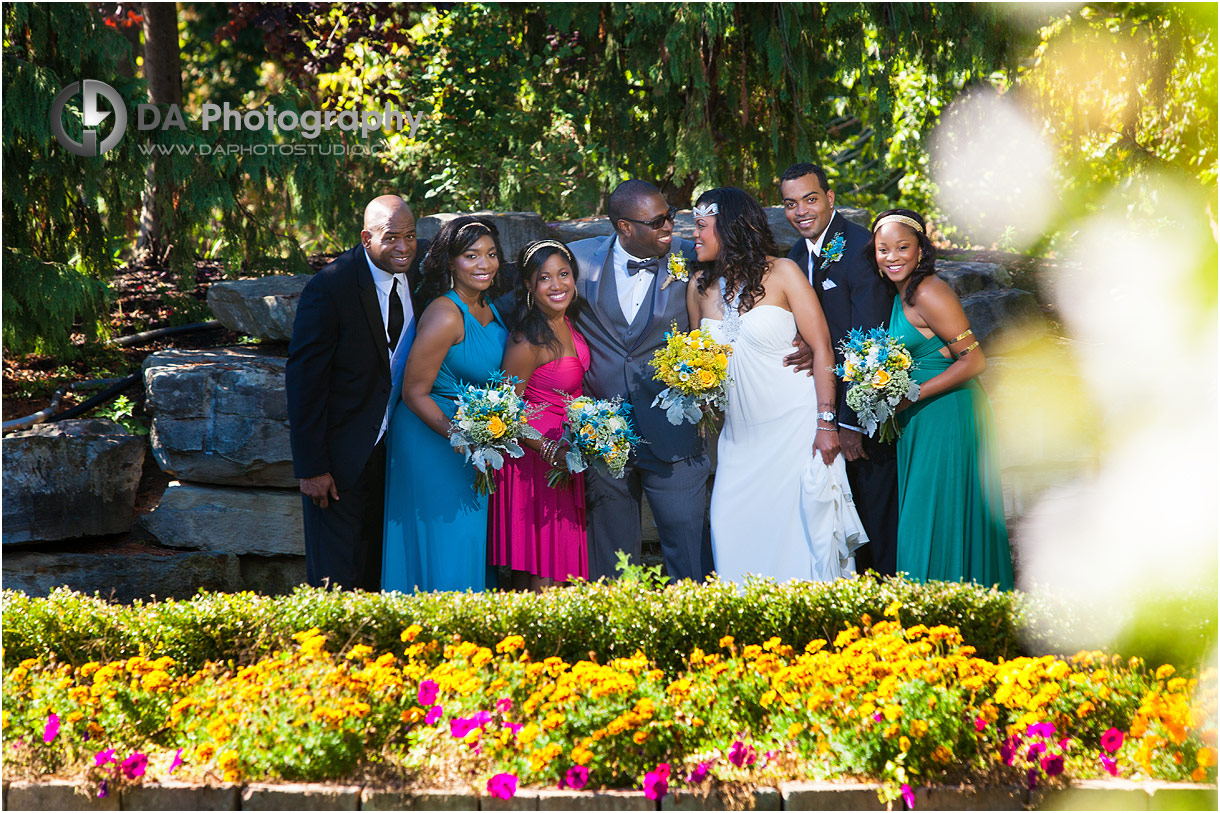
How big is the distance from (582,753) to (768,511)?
2200 mm

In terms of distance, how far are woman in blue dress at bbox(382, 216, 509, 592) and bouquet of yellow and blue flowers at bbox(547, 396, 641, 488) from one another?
50 cm

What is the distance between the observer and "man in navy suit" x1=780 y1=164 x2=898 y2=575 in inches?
206

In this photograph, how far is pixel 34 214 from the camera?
287 inches

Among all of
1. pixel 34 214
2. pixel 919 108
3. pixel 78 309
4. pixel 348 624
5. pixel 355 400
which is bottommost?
pixel 348 624

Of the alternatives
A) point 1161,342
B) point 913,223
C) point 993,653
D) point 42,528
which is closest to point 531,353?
point 913,223

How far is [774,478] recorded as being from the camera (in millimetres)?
5238

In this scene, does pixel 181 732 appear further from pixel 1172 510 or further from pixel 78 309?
pixel 1172 510

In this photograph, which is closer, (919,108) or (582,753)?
(582,753)

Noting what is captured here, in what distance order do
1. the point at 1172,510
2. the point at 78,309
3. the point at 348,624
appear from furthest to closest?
the point at 78,309 → the point at 1172,510 → the point at 348,624

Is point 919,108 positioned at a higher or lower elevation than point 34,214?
higher

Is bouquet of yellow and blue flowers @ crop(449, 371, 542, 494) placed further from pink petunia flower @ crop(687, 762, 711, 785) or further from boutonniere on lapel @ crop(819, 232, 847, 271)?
pink petunia flower @ crop(687, 762, 711, 785)

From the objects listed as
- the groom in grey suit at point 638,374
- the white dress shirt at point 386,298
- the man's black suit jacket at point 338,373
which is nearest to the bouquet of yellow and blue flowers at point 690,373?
the groom in grey suit at point 638,374

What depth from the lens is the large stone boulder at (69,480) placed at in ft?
19.9

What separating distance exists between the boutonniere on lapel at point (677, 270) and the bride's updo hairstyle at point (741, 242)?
0.20 meters
